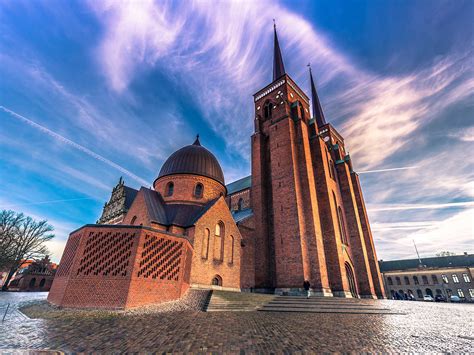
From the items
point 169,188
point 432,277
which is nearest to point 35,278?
point 169,188

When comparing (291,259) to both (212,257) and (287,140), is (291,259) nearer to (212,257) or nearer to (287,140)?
(212,257)

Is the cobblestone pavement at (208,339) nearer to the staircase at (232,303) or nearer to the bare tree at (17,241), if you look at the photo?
the staircase at (232,303)

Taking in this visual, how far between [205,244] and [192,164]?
8.81m

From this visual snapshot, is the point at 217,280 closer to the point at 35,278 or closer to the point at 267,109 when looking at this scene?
the point at 267,109

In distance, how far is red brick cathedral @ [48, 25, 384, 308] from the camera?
444 inches

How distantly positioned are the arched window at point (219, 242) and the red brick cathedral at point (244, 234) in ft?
0.28

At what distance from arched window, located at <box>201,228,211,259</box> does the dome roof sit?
6783mm

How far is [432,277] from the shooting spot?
52094 mm

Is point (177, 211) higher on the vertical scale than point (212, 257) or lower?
higher

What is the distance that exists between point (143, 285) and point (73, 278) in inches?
124

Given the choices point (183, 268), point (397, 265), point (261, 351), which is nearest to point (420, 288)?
point (397, 265)

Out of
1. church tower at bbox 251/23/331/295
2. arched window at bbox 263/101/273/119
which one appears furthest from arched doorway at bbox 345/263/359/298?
arched window at bbox 263/101/273/119

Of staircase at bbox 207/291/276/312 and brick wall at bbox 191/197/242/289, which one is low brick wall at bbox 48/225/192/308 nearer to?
staircase at bbox 207/291/276/312

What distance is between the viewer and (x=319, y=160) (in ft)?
83.5
